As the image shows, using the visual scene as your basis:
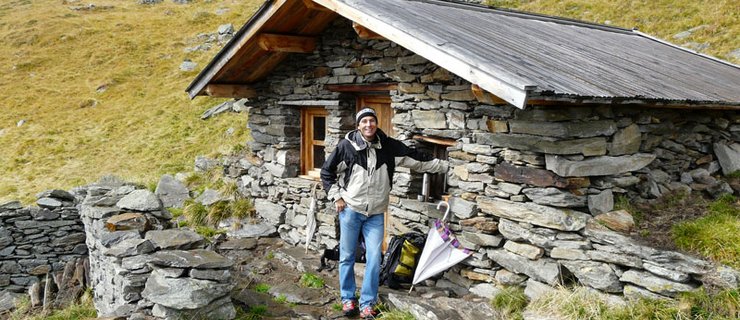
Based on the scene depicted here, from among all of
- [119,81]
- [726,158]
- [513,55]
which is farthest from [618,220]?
[119,81]

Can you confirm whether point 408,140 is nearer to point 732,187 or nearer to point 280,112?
point 280,112

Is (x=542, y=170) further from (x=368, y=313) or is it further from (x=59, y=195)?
(x=59, y=195)

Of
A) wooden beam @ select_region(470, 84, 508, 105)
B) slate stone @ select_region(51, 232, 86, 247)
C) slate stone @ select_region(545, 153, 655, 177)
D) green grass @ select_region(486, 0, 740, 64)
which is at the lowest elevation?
A: slate stone @ select_region(51, 232, 86, 247)

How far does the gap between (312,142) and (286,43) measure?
190 centimetres

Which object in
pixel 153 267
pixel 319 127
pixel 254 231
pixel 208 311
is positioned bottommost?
pixel 254 231

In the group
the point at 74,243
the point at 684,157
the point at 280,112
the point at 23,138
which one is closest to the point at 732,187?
the point at 684,157

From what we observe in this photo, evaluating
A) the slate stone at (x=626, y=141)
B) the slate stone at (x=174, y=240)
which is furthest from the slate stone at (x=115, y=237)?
the slate stone at (x=626, y=141)

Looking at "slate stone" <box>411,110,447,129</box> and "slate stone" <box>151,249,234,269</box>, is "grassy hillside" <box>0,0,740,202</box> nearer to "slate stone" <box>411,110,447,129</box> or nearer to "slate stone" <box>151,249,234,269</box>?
"slate stone" <box>151,249,234,269</box>

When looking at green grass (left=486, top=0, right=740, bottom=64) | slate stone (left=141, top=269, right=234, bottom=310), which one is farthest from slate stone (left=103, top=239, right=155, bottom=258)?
green grass (left=486, top=0, right=740, bottom=64)

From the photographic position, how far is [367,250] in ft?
18.5

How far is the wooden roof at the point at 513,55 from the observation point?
15.8 feet

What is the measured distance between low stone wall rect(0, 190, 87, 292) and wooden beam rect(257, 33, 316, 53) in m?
5.78

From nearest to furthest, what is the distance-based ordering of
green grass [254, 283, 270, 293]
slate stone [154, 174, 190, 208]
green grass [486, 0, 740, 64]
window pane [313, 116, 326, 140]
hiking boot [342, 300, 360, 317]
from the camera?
hiking boot [342, 300, 360, 317] → green grass [254, 283, 270, 293] → window pane [313, 116, 326, 140] → slate stone [154, 174, 190, 208] → green grass [486, 0, 740, 64]

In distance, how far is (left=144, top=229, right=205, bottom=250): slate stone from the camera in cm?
590
